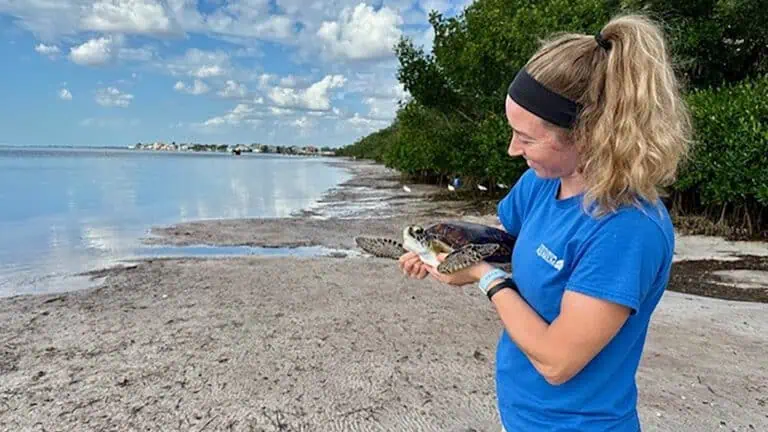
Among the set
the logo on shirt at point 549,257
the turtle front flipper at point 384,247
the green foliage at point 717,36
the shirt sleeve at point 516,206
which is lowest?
the turtle front flipper at point 384,247

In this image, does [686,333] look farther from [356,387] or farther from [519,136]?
[519,136]

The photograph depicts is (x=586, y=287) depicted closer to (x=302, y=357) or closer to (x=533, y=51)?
(x=302, y=357)

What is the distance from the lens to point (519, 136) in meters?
1.45

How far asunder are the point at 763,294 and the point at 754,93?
549 centimetres

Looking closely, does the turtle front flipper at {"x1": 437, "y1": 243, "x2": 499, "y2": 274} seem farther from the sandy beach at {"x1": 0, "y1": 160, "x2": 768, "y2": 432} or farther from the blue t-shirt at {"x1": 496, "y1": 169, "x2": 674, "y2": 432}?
the sandy beach at {"x1": 0, "y1": 160, "x2": 768, "y2": 432}

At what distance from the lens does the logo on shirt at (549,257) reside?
1.32 metres

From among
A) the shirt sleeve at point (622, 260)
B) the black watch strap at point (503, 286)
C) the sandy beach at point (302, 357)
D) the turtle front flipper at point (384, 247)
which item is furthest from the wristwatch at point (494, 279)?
the sandy beach at point (302, 357)

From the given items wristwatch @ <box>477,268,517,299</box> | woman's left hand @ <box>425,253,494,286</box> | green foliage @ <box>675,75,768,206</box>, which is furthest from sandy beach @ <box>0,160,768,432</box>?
green foliage @ <box>675,75,768,206</box>

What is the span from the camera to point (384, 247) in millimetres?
2184

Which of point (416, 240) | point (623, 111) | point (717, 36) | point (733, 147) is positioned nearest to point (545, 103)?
point (623, 111)

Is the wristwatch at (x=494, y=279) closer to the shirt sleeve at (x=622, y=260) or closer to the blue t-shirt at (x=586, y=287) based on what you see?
the blue t-shirt at (x=586, y=287)

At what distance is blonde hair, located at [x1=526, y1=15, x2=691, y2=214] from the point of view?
49.9 inches

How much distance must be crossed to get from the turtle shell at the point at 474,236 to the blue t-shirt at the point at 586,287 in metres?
0.18

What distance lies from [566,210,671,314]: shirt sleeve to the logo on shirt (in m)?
0.06
